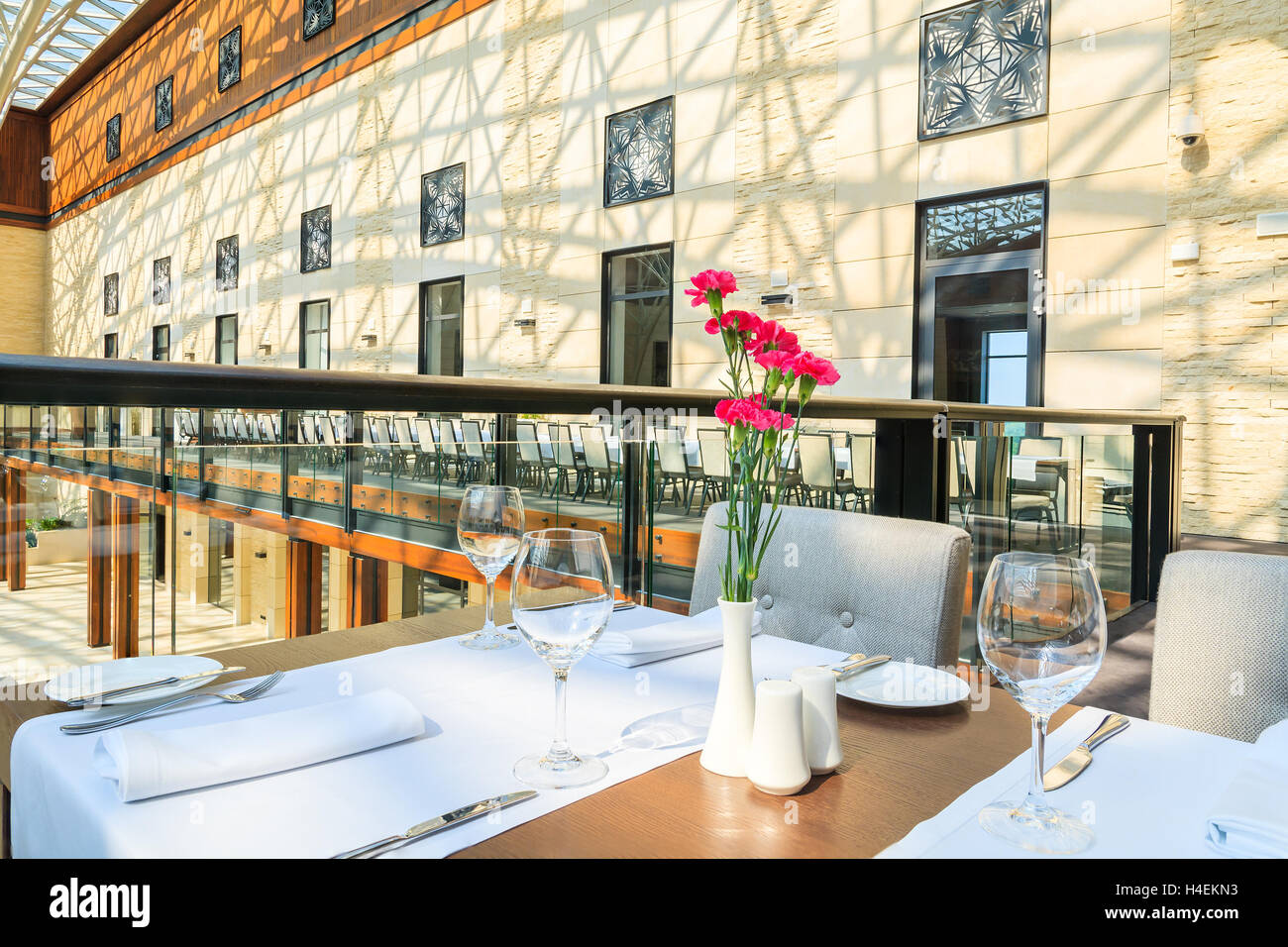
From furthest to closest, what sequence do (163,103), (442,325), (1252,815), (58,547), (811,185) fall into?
(163,103), (442,325), (811,185), (58,547), (1252,815)

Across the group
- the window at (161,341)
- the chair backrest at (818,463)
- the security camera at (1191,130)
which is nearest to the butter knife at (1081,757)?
the chair backrest at (818,463)

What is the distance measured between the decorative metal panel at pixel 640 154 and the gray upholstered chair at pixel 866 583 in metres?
8.54

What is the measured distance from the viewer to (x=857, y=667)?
1.10 m

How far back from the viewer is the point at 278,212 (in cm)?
1573

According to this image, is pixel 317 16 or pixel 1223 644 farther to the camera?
pixel 317 16

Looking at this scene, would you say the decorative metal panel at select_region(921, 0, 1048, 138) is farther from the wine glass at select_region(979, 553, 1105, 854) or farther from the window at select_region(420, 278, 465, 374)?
the wine glass at select_region(979, 553, 1105, 854)

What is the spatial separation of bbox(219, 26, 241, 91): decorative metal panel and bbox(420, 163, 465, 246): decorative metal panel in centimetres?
733

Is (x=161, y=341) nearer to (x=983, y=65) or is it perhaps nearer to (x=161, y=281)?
(x=161, y=281)

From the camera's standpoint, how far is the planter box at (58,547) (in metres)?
1.63

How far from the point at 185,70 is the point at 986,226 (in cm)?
1850

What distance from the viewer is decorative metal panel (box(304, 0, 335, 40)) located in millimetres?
14172

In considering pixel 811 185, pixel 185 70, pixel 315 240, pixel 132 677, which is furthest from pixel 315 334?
pixel 132 677

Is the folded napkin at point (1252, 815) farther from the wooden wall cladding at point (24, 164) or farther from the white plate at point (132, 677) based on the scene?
the wooden wall cladding at point (24, 164)
